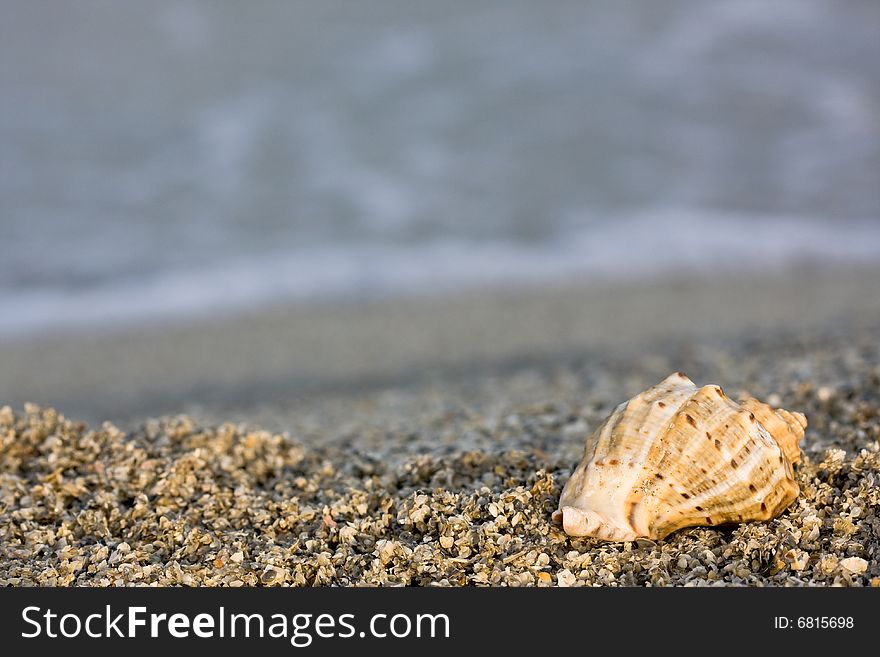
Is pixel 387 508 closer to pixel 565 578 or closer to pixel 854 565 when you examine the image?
pixel 565 578

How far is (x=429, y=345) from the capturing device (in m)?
6.25

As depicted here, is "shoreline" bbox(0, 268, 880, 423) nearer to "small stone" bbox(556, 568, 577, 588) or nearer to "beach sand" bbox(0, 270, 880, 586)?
"beach sand" bbox(0, 270, 880, 586)

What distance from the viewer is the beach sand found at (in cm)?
230

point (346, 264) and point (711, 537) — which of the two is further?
point (346, 264)

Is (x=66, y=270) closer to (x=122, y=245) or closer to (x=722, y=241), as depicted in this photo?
(x=122, y=245)

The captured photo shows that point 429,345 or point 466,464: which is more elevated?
point 429,345

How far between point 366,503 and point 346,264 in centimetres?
619

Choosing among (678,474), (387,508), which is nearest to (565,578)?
(678,474)

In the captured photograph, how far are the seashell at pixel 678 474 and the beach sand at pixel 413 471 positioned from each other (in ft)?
0.27

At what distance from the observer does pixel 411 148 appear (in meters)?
10.6

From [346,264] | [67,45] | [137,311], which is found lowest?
[137,311]

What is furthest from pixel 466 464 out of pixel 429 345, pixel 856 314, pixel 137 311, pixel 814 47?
pixel 814 47

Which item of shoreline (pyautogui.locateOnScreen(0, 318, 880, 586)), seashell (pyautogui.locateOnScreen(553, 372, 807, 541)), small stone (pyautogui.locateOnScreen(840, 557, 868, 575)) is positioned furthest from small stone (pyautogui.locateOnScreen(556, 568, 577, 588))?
small stone (pyautogui.locateOnScreen(840, 557, 868, 575))
